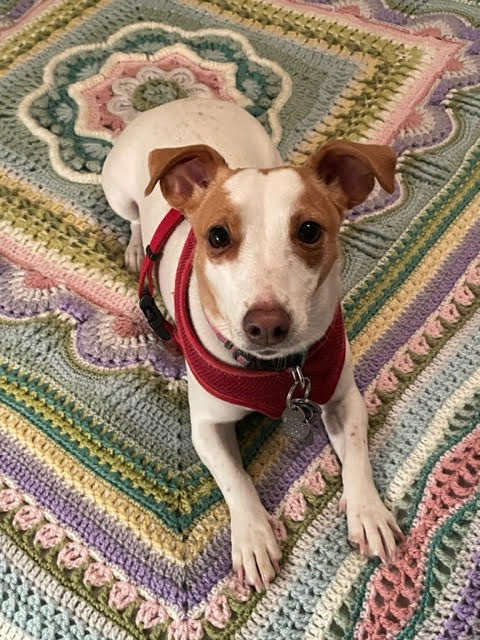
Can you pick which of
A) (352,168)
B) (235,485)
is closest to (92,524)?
(235,485)

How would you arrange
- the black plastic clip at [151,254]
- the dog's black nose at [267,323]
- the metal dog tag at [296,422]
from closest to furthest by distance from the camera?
the dog's black nose at [267,323] < the metal dog tag at [296,422] < the black plastic clip at [151,254]

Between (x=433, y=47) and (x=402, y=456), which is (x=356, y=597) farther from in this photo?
(x=433, y=47)

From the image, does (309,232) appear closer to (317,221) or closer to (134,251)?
(317,221)

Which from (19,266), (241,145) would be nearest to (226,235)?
(241,145)

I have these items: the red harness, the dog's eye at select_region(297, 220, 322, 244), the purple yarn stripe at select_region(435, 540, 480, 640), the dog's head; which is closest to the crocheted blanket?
the purple yarn stripe at select_region(435, 540, 480, 640)

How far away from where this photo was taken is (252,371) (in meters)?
1.11

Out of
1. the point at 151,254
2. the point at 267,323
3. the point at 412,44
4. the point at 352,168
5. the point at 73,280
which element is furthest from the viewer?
the point at 412,44

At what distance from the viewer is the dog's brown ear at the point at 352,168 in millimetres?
1039

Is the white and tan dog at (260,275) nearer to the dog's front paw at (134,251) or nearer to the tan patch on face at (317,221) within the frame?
the tan patch on face at (317,221)

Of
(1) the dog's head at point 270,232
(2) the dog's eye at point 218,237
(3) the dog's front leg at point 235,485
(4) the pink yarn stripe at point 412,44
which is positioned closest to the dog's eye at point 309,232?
(1) the dog's head at point 270,232

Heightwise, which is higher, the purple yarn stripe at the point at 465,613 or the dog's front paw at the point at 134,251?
the purple yarn stripe at the point at 465,613

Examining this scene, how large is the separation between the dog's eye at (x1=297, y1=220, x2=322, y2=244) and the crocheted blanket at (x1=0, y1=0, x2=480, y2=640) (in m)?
0.43

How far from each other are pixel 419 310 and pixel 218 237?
583mm

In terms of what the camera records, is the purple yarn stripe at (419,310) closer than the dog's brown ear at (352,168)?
No
